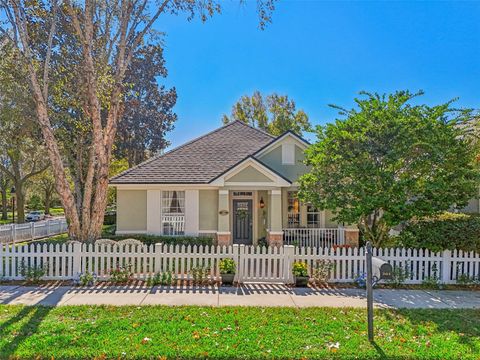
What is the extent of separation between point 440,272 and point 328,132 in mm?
4972

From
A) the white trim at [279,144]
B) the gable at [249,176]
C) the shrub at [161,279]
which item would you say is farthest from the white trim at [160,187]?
the shrub at [161,279]

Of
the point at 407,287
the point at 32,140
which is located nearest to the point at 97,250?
the point at 407,287

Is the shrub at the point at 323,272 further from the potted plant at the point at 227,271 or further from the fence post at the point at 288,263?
the potted plant at the point at 227,271

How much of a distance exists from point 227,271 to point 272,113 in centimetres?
2839

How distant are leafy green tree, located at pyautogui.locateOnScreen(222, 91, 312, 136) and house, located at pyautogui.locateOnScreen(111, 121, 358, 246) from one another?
18.5m

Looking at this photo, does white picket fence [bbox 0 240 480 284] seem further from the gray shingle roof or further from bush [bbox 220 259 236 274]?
the gray shingle roof

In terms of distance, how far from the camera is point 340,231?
13.9 m

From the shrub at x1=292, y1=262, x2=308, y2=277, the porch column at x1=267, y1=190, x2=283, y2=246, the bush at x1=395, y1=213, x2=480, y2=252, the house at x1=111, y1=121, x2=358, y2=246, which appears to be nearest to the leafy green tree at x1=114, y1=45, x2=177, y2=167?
the house at x1=111, y1=121, x2=358, y2=246

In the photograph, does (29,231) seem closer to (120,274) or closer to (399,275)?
(120,274)

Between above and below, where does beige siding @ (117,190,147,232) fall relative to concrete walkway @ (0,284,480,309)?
above

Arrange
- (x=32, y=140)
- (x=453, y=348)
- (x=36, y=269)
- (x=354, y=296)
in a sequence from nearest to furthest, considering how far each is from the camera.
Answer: (x=453, y=348) < (x=354, y=296) < (x=36, y=269) < (x=32, y=140)

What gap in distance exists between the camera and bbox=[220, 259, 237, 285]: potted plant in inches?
336

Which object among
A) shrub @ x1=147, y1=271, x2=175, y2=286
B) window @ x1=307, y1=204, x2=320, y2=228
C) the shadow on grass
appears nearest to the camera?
the shadow on grass

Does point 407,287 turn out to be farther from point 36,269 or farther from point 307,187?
point 36,269
